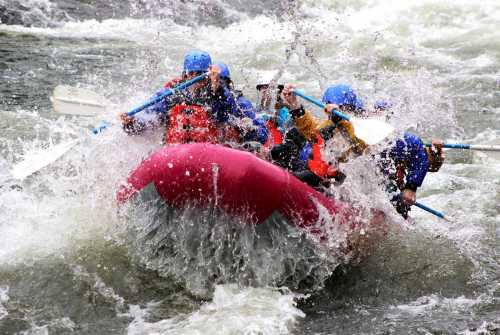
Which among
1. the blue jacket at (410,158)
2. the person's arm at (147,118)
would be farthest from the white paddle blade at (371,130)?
the person's arm at (147,118)

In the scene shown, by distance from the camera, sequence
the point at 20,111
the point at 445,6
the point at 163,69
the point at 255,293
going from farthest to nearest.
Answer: the point at 445,6
the point at 163,69
the point at 20,111
the point at 255,293

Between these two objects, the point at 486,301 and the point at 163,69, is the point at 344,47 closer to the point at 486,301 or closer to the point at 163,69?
the point at 163,69

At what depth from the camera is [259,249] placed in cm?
450

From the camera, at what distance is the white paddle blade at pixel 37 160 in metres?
5.41

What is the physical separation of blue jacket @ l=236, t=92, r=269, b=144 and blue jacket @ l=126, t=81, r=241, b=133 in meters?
0.09

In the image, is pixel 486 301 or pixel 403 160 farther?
pixel 403 160

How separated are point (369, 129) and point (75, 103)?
2723mm

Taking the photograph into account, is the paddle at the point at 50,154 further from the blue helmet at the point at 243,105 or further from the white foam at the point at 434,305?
the white foam at the point at 434,305

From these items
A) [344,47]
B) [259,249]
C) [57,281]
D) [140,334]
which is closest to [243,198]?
[259,249]

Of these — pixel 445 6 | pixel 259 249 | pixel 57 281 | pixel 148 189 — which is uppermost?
pixel 445 6

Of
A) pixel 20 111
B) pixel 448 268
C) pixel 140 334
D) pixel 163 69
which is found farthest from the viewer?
pixel 163 69

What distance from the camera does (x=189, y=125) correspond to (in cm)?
508

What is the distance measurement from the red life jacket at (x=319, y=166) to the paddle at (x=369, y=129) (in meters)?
0.30

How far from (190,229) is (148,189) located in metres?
0.40
